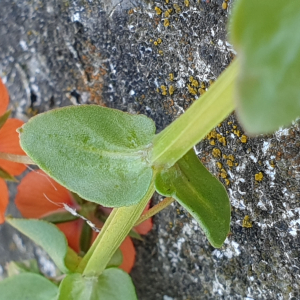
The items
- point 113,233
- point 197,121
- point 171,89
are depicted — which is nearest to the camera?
point 197,121

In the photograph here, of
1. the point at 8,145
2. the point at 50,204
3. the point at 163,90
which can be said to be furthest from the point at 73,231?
the point at 163,90

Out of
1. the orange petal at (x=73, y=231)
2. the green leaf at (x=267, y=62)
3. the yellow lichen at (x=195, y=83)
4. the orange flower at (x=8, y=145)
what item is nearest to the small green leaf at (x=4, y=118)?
the orange flower at (x=8, y=145)

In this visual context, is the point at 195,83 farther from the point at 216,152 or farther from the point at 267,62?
the point at 267,62

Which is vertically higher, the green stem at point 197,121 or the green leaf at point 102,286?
the green stem at point 197,121

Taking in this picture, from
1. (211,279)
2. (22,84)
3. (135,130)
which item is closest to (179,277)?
Answer: (211,279)

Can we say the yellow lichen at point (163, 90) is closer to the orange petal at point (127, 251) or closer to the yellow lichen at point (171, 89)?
the yellow lichen at point (171, 89)

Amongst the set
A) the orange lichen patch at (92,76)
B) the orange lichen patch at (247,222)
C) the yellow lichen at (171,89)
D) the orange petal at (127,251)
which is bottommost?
the orange petal at (127,251)
